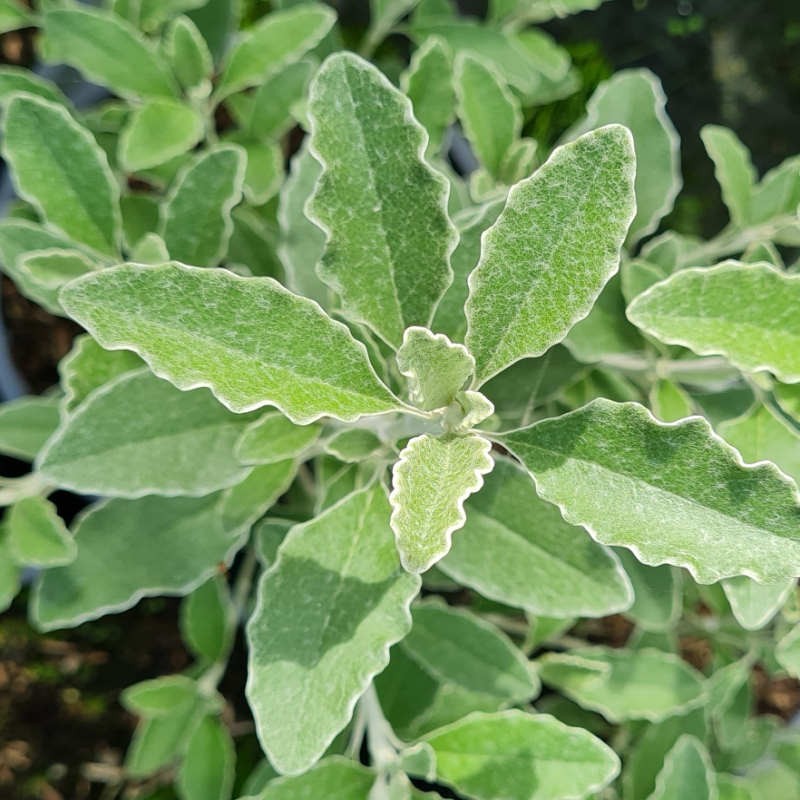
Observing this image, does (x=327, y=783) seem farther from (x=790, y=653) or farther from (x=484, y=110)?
(x=484, y=110)

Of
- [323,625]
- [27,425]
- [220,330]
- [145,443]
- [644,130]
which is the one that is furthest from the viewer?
[27,425]

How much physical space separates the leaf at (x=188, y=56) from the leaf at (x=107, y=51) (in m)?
0.02

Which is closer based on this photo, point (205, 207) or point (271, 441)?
point (271, 441)

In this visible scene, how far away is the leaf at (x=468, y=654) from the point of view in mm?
901

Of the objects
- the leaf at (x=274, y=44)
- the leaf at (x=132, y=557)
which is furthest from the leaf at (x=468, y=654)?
the leaf at (x=274, y=44)

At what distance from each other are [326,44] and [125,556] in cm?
63

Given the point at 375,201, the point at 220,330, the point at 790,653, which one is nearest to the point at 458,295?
the point at 375,201

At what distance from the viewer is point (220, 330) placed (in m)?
0.55

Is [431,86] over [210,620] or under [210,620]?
over

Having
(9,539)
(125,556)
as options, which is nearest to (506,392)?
(125,556)

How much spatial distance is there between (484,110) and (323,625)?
22.5 inches

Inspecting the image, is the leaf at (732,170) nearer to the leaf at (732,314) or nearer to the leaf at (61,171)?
the leaf at (732,314)

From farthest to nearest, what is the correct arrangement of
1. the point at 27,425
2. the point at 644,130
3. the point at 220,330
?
the point at 27,425
the point at 644,130
the point at 220,330

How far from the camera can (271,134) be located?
3.38ft
